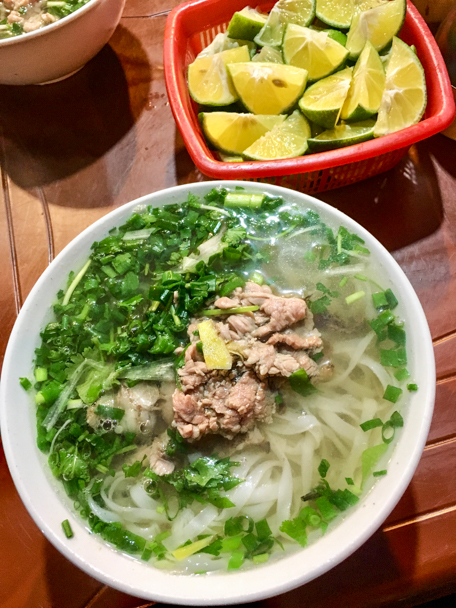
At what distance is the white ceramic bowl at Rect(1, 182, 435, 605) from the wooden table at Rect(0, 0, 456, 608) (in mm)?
290

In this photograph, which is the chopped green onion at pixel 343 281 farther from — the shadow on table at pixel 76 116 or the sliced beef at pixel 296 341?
the shadow on table at pixel 76 116

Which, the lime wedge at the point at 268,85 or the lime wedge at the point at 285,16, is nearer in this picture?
the lime wedge at the point at 268,85

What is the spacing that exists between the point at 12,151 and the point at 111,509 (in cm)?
173

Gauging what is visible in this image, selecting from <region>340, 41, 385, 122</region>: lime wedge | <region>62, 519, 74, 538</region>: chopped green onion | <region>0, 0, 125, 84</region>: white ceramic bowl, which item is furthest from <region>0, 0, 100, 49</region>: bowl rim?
<region>62, 519, 74, 538</region>: chopped green onion

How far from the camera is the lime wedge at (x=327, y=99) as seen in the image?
186 cm

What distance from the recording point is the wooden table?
1355 mm

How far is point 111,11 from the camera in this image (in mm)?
2006

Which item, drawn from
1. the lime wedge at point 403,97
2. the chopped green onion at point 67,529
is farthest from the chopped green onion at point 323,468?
the lime wedge at point 403,97

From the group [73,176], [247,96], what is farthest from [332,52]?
[73,176]

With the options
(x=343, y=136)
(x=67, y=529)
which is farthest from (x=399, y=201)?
(x=67, y=529)

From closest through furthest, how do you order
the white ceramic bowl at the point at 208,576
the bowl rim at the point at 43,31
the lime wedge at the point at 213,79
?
1. the white ceramic bowl at the point at 208,576
2. the bowl rim at the point at 43,31
3. the lime wedge at the point at 213,79

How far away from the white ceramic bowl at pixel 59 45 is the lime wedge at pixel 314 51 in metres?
0.81

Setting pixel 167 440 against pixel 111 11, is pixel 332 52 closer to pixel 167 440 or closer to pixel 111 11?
pixel 111 11

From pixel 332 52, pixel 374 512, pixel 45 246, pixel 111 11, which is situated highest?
pixel 111 11
